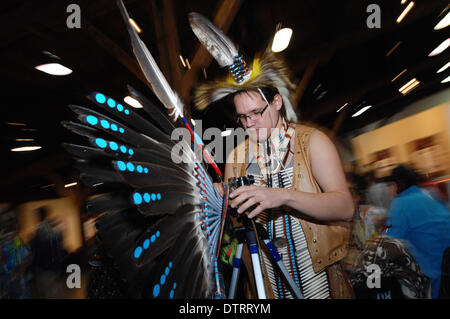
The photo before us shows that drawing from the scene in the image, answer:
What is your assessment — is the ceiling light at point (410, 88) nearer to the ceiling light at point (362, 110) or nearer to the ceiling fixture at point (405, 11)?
the ceiling light at point (362, 110)

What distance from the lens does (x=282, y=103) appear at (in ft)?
4.23

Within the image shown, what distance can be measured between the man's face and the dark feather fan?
541mm

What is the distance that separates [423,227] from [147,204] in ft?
8.17

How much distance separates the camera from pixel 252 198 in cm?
77

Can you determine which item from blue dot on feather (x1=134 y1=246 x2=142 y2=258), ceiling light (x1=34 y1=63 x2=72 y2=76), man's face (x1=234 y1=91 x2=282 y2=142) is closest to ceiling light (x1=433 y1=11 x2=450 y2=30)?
man's face (x1=234 y1=91 x2=282 y2=142)

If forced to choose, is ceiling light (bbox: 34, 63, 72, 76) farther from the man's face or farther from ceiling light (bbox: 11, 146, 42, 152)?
the man's face

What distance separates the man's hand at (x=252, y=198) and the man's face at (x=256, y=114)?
0.47 meters

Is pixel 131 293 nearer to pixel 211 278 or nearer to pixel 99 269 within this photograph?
pixel 211 278

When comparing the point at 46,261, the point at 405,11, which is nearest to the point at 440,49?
the point at 405,11

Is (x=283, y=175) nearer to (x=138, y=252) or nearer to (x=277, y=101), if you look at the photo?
(x=277, y=101)

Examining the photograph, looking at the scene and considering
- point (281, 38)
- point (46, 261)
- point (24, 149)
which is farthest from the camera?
point (24, 149)

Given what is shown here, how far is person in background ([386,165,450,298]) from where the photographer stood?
6.11 ft

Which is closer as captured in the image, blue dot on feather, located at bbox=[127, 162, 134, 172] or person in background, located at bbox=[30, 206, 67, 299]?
blue dot on feather, located at bbox=[127, 162, 134, 172]
